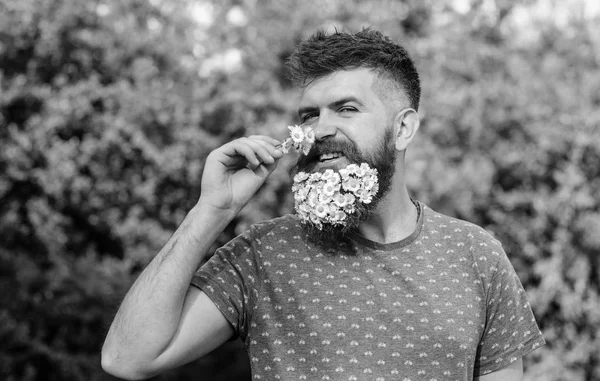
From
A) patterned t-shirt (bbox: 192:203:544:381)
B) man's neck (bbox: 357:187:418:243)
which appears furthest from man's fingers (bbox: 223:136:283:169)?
man's neck (bbox: 357:187:418:243)

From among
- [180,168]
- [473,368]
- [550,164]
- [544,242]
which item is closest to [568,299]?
[544,242]

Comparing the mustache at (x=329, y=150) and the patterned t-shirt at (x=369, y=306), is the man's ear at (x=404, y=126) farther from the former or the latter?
the patterned t-shirt at (x=369, y=306)

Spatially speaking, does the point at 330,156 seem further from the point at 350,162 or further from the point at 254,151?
the point at 254,151

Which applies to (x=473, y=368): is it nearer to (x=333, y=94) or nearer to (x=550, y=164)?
(x=333, y=94)

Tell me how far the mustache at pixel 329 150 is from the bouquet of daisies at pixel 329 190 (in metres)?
0.03

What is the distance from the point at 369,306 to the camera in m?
2.23

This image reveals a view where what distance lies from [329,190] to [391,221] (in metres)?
0.29

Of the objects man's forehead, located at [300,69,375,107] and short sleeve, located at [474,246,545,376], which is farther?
man's forehead, located at [300,69,375,107]

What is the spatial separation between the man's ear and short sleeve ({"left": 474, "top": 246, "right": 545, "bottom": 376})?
1.94ft

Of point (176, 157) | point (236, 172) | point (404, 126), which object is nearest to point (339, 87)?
point (404, 126)

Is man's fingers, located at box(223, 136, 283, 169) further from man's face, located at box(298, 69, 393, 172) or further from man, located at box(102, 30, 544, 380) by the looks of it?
man's face, located at box(298, 69, 393, 172)

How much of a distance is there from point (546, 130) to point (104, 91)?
4326 millimetres

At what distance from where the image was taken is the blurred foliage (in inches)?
235

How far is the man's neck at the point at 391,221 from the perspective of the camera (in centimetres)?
246
